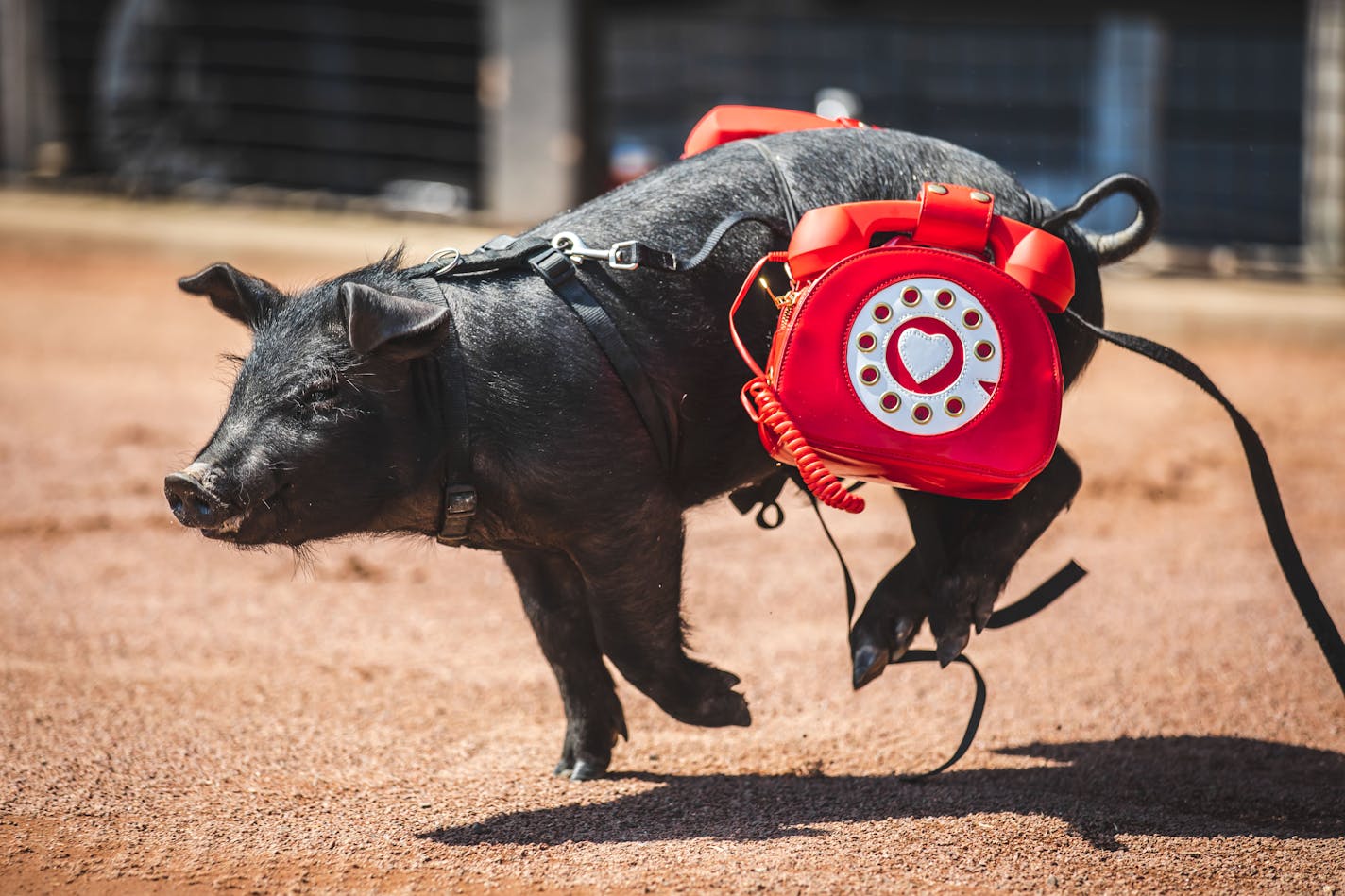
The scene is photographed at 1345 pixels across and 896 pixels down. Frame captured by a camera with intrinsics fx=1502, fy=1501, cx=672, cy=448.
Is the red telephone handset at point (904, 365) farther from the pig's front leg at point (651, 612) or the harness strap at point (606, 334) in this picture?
the pig's front leg at point (651, 612)

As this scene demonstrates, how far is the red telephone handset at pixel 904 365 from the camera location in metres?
3.10

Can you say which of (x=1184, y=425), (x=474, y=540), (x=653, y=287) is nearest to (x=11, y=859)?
(x=474, y=540)

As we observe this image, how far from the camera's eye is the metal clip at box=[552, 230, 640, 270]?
3127 mm

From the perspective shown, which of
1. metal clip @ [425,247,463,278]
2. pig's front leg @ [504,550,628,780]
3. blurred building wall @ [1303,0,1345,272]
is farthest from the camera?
blurred building wall @ [1303,0,1345,272]

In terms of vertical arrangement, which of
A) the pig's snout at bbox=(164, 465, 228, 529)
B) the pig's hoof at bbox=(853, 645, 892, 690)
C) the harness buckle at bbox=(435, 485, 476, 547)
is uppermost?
the pig's snout at bbox=(164, 465, 228, 529)

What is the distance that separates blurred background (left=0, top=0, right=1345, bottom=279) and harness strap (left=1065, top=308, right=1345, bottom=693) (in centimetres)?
675

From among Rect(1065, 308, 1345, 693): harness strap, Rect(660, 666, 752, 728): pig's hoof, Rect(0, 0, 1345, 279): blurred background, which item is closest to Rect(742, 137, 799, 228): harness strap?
Rect(1065, 308, 1345, 693): harness strap

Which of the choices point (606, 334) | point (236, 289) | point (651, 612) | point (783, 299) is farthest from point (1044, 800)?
point (236, 289)

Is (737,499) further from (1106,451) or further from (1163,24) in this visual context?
(1163,24)

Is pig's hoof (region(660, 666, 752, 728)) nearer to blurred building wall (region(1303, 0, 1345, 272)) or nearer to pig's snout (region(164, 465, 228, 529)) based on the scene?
pig's snout (region(164, 465, 228, 529))

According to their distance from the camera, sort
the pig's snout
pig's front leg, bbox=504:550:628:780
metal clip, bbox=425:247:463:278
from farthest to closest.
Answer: pig's front leg, bbox=504:550:628:780 < metal clip, bbox=425:247:463:278 < the pig's snout

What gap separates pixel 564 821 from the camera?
3.32 m

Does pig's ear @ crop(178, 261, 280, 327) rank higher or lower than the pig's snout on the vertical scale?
higher

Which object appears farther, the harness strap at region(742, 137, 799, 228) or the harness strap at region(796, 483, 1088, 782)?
the harness strap at region(796, 483, 1088, 782)
